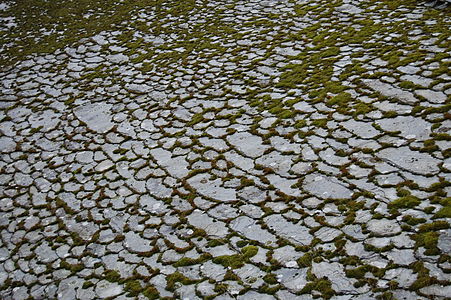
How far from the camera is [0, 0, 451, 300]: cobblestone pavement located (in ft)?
12.2

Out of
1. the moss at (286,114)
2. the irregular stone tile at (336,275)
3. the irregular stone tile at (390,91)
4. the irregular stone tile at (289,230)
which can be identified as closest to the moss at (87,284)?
the irregular stone tile at (289,230)

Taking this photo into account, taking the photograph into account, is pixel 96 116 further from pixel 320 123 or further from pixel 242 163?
pixel 320 123

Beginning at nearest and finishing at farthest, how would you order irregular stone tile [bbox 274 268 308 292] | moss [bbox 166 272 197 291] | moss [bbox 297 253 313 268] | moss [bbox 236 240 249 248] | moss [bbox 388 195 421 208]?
irregular stone tile [bbox 274 268 308 292], moss [bbox 297 253 313 268], moss [bbox 166 272 197 291], moss [bbox 388 195 421 208], moss [bbox 236 240 249 248]

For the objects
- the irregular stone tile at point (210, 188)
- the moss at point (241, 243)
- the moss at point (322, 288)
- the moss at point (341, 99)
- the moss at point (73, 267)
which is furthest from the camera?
the moss at point (341, 99)

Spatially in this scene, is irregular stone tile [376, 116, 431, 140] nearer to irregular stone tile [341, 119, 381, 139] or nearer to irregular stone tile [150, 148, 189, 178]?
irregular stone tile [341, 119, 381, 139]

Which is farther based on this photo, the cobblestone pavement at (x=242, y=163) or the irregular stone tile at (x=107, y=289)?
the irregular stone tile at (x=107, y=289)

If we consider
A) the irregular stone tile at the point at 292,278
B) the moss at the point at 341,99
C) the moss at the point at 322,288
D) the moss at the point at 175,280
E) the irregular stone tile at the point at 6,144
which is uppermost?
the moss at the point at 341,99

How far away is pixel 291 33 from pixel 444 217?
4318mm

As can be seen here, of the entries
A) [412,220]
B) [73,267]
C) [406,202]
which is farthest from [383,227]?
[73,267]

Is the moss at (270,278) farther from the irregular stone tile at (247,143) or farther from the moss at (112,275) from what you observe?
the irregular stone tile at (247,143)

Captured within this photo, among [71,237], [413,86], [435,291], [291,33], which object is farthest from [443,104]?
[71,237]

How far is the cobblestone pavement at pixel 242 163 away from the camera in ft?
12.2

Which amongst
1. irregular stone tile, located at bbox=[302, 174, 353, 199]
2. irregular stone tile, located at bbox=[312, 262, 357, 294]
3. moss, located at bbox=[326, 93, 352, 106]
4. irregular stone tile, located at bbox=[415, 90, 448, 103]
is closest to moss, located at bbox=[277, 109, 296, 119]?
moss, located at bbox=[326, 93, 352, 106]

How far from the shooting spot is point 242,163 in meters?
4.97
